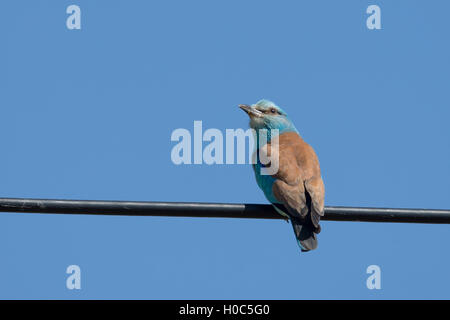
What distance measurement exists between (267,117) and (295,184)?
2.29 m

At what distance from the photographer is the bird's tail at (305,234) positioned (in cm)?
663

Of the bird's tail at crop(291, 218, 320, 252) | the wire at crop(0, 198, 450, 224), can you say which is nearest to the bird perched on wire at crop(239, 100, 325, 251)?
the bird's tail at crop(291, 218, 320, 252)

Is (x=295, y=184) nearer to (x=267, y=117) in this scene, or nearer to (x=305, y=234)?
(x=305, y=234)

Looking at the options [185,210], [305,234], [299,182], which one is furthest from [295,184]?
[185,210]

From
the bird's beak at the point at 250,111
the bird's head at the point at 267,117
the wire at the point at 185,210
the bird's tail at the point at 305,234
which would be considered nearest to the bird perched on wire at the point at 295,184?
the bird's tail at the point at 305,234

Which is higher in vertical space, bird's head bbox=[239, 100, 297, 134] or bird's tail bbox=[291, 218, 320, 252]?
bird's head bbox=[239, 100, 297, 134]

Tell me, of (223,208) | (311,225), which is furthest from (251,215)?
(311,225)

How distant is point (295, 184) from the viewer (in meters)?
7.03

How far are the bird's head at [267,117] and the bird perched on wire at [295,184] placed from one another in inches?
14.3

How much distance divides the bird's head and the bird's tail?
2492mm

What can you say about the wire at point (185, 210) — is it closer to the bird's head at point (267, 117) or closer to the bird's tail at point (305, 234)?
the bird's tail at point (305, 234)

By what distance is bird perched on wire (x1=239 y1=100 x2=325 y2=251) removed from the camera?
21.9ft

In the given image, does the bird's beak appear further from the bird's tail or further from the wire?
the wire
